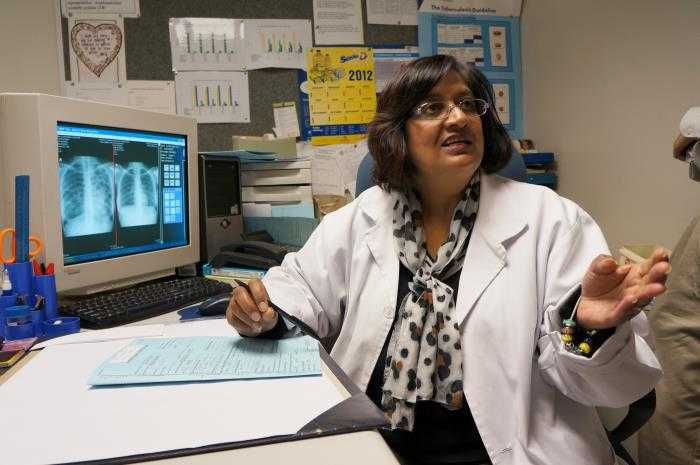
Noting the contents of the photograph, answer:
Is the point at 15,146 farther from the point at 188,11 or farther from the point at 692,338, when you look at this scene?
the point at 692,338

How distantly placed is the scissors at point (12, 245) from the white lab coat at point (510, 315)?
446 millimetres

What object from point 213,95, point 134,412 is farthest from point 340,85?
point 134,412

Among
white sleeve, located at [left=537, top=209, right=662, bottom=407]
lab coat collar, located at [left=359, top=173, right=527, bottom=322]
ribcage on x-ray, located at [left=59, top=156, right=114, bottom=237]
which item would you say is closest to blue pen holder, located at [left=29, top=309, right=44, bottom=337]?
ribcage on x-ray, located at [left=59, top=156, right=114, bottom=237]

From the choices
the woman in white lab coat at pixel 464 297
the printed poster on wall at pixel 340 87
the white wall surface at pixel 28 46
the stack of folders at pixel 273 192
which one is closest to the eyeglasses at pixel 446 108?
the woman in white lab coat at pixel 464 297

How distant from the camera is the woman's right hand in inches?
31.3

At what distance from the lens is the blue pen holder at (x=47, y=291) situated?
0.90 meters

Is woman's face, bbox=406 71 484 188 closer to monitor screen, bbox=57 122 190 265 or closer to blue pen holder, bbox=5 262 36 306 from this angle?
monitor screen, bbox=57 122 190 265

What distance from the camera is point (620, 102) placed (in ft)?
5.06

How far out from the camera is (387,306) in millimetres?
946

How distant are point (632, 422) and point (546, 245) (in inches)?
12.6

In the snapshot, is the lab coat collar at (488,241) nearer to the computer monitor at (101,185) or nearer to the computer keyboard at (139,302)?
the computer keyboard at (139,302)

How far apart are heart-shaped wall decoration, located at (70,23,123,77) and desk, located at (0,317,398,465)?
162 centimetres

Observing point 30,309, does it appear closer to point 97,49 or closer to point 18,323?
point 18,323

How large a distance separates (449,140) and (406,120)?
0.12m
